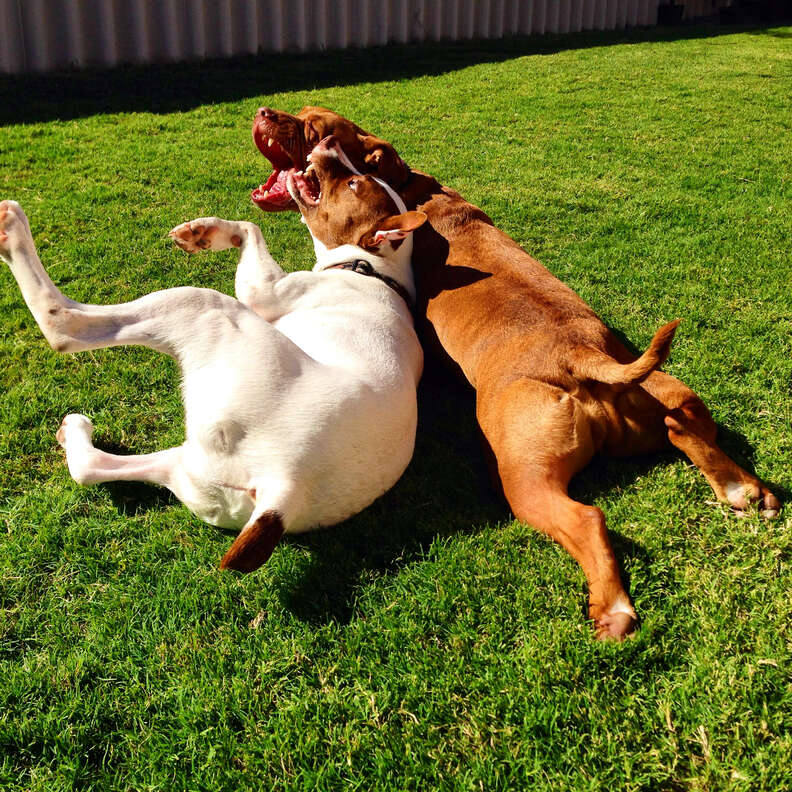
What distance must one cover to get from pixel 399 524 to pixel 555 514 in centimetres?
66

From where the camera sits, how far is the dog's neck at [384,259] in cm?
430

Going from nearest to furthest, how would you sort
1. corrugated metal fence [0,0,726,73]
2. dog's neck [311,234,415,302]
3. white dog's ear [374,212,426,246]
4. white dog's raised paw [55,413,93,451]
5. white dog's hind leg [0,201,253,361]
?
white dog's hind leg [0,201,253,361], white dog's raised paw [55,413,93,451], white dog's ear [374,212,426,246], dog's neck [311,234,415,302], corrugated metal fence [0,0,726,73]

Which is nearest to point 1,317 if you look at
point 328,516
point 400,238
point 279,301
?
point 279,301

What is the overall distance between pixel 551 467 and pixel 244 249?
2.03 meters

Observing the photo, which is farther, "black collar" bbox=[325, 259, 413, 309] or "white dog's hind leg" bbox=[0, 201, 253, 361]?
"black collar" bbox=[325, 259, 413, 309]

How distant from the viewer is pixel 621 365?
3166mm

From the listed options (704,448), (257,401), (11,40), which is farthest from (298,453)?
(11,40)

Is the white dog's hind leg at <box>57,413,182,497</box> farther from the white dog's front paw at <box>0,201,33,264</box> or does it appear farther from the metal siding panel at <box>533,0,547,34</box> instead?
the metal siding panel at <box>533,0,547,34</box>

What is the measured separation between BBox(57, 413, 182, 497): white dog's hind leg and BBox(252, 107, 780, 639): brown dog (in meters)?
1.41

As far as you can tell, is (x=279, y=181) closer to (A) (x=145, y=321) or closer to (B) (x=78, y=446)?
(A) (x=145, y=321)

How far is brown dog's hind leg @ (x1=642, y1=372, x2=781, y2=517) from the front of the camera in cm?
321

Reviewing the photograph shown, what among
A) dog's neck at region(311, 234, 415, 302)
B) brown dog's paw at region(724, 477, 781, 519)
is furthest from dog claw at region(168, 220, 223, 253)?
brown dog's paw at region(724, 477, 781, 519)

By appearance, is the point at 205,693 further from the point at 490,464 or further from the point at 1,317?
the point at 1,317

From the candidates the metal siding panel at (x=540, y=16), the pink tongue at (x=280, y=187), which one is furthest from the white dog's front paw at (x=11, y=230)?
the metal siding panel at (x=540, y=16)
